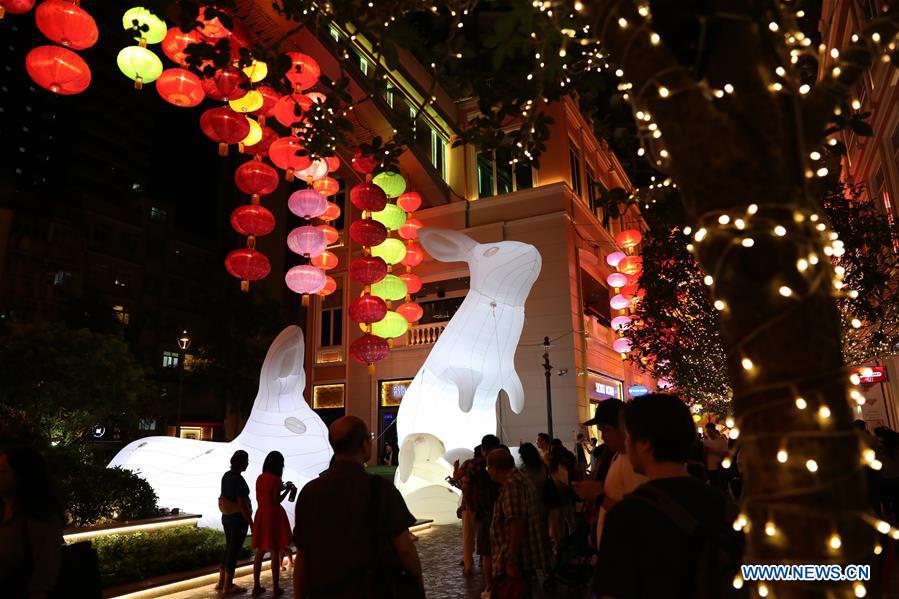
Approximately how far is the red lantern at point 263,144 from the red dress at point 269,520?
18.1 ft

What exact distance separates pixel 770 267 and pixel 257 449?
8.68 meters

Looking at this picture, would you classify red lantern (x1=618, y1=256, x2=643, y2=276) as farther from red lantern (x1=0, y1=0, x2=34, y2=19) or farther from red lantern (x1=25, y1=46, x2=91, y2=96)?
red lantern (x1=0, y1=0, x2=34, y2=19)

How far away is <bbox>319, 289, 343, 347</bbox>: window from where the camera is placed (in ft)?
72.6

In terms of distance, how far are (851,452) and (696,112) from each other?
3.05 ft

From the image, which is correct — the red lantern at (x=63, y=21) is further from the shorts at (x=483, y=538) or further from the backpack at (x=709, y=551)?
the backpack at (x=709, y=551)

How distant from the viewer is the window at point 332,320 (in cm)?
2214

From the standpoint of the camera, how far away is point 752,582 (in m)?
1.54

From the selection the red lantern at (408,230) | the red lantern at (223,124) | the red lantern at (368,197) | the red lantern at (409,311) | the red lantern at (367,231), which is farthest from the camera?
the red lantern at (409,311)

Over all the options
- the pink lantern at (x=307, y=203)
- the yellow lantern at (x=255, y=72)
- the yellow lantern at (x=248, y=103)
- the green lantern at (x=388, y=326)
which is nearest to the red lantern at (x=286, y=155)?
the yellow lantern at (x=248, y=103)

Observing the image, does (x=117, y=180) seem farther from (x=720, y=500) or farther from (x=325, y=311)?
(x=720, y=500)

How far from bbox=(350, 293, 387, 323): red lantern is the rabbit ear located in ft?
6.17

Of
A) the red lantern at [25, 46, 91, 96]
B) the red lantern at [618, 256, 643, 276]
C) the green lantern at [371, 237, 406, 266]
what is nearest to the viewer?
the red lantern at [25, 46, 91, 96]

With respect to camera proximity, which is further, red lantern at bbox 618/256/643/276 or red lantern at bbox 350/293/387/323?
red lantern at bbox 618/256/643/276

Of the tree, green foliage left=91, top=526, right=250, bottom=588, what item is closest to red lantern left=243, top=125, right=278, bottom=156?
green foliage left=91, top=526, right=250, bottom=588
